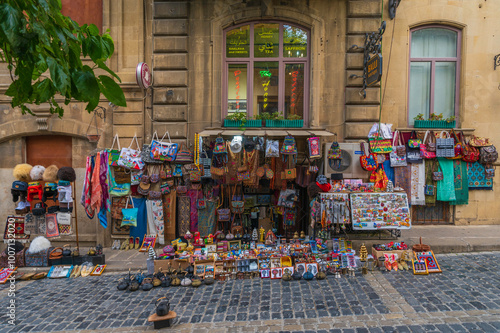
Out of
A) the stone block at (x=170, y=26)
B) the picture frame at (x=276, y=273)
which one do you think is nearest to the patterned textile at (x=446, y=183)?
the picture frame at (x=276, y=273)

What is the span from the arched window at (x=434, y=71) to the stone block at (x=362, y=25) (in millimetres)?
1517

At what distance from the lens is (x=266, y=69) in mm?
8273

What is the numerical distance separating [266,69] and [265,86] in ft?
1.54

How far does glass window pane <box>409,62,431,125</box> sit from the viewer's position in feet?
28.3

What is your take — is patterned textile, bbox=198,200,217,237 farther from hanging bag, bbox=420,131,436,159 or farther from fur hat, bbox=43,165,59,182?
hanging bag, bbox=420,131,436,159

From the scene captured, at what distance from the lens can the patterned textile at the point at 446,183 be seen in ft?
26.9

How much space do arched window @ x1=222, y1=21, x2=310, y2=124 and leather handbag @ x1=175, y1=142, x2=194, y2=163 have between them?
1500 mm

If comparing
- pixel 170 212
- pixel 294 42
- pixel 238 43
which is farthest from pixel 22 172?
pixel 294 42

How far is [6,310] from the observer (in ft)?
16.8

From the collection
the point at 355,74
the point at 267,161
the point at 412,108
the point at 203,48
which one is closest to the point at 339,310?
the point at 267,161

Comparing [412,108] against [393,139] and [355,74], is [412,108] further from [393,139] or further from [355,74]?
[355,74]

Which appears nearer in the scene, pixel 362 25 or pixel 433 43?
pixel 362 25

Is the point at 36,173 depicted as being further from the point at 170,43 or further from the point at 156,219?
the point at 170,43

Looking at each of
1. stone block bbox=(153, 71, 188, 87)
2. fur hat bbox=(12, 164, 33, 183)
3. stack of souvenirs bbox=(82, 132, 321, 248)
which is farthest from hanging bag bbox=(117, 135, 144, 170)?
fur hat bbox=(12, 164, 33, 183)
